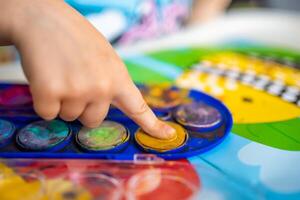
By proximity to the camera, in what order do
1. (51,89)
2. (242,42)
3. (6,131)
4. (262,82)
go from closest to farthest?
(51,89) → (6,131) → (262,82) → (242,42)

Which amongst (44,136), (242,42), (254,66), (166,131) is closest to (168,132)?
(166,131)

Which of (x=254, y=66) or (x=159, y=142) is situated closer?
(x=159, y=142)

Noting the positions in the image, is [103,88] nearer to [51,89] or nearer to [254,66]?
[51,89]

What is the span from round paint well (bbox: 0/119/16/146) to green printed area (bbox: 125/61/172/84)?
0.20 m

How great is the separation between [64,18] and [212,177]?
0.67 feet

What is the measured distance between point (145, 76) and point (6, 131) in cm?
23

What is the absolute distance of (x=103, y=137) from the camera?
41 cm

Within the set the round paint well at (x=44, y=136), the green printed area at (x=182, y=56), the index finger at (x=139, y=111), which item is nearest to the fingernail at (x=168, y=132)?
the index finger at (x=139, y=111)

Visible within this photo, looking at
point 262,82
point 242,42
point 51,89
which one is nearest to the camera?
point 51,89

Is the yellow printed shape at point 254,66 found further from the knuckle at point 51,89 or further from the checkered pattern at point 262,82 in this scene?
the knuckle at point 51,89

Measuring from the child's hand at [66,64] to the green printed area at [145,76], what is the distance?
20 centimetres

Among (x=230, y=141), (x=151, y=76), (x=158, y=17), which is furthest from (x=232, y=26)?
(x=230, y=141)

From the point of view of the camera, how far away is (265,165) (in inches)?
15.6

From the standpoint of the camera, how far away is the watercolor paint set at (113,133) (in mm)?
389
